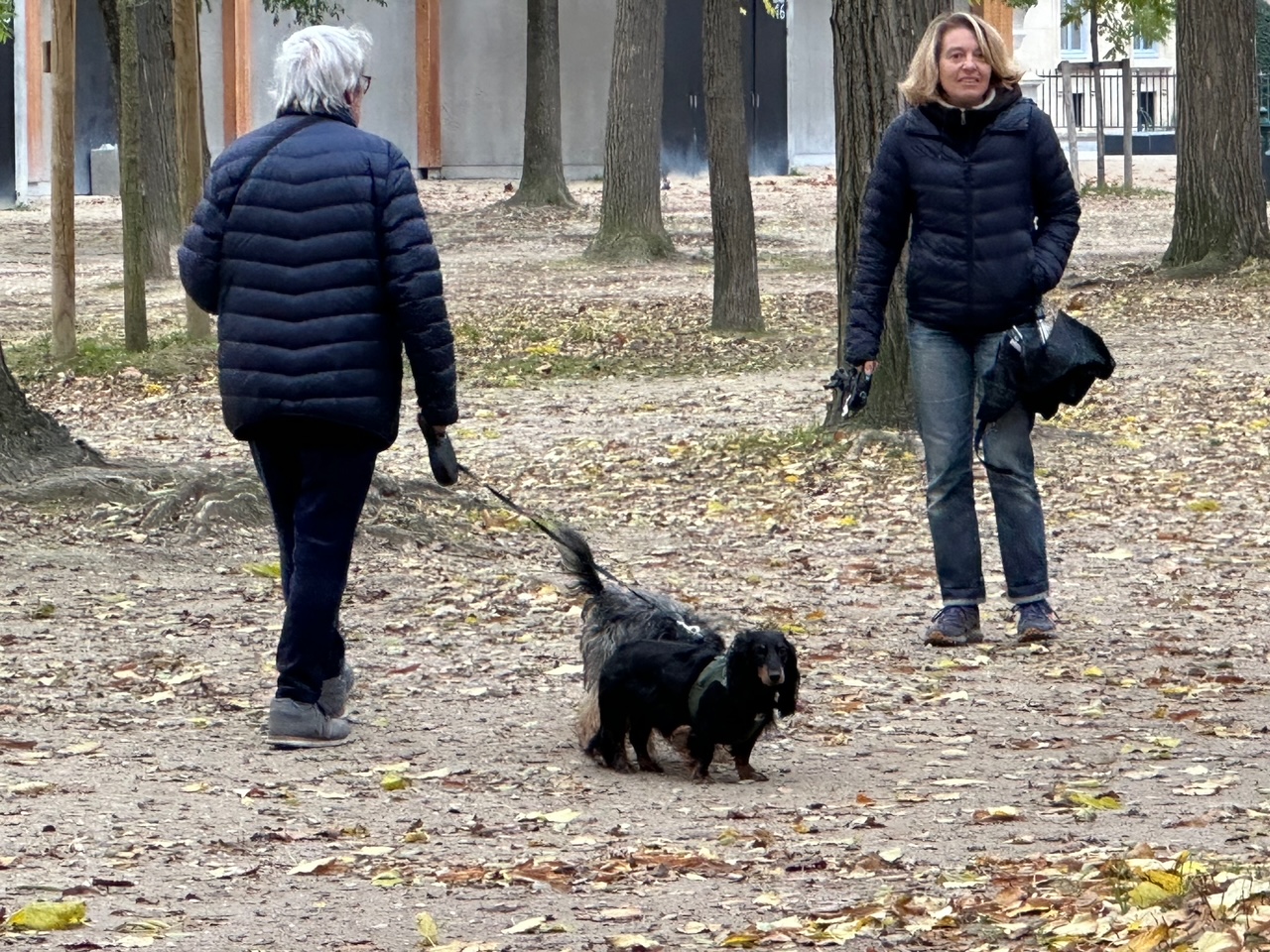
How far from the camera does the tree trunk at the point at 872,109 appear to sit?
400 inches

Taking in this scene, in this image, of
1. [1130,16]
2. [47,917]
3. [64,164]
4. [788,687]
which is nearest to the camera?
[47,917]

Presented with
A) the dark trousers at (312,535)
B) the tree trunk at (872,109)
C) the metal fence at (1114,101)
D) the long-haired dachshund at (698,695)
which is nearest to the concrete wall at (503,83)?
the metal fence at (1114,101)

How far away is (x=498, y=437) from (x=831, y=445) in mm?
2267

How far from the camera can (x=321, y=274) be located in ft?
18.0

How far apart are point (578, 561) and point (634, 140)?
16.2 m

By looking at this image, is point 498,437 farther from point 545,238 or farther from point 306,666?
point 545,238

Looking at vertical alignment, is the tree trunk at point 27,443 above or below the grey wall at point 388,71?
below

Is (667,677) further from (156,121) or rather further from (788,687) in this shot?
(156,121)

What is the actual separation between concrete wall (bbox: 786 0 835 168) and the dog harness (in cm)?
3476

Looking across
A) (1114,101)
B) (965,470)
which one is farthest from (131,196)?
(1114,101)

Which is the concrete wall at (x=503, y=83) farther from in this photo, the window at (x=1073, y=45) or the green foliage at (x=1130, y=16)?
the window at (x=1073, y=45)

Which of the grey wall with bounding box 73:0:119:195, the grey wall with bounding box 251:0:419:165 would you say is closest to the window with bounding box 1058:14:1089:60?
the grey wall with bounding box 251:0:419:165

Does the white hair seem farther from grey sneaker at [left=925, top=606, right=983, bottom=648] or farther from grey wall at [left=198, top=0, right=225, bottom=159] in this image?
grey wall at [left=198, top=0, right=225, bottom=159]

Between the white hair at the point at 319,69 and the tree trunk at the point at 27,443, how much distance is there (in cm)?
423
